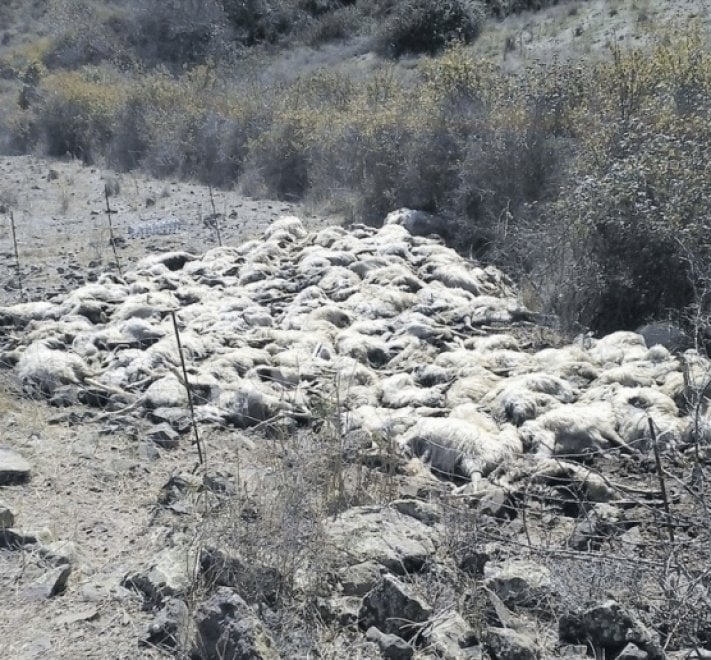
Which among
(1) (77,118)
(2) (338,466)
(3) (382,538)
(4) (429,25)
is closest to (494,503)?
(2) (338,466)

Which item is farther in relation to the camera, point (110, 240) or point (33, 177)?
point (33, 177)

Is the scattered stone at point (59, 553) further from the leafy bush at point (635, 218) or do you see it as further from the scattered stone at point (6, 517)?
the leafy bush at point (635, 218)

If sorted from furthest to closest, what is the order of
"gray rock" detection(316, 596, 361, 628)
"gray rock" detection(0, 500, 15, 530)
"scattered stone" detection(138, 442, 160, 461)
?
"scattered stone" detection(138, 442, 160, 461), "gray rock" detection(0, 500, 15, 530), "gray rock" detection(316, 596, 361, 628)

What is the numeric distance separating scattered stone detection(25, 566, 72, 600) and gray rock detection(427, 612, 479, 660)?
67.6 inches

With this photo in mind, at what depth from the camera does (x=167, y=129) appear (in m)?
16.6

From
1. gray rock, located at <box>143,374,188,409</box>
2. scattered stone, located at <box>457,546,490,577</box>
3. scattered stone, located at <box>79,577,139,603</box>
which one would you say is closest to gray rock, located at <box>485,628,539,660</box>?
scattered stone, located at <box>457,546,490,577</box>

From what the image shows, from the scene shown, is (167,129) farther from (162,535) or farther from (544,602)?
(544,602)

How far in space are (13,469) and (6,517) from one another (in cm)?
84

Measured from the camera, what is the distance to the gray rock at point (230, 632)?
3.38 meters

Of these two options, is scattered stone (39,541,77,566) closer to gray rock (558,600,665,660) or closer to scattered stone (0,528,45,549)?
scattered stone (0,528,45,549)

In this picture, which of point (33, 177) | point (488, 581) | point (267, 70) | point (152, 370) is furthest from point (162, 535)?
point (267, 70)

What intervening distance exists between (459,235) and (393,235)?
86 centimetres

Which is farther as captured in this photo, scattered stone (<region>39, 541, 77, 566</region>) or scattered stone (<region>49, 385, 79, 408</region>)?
scattered stone (<region>49, 385, 79, 408</region>)

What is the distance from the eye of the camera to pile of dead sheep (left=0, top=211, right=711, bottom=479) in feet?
19.1
